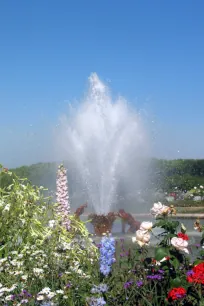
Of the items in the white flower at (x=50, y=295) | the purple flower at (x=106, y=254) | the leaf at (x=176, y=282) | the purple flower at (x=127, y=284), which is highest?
the purple flower at (x=106, y=254)

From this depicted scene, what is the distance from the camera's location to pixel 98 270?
4.54m

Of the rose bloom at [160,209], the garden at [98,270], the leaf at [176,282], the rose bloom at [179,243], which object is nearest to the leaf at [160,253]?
the garden at [98,270]

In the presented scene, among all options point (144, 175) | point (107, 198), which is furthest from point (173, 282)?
point (144, 175)

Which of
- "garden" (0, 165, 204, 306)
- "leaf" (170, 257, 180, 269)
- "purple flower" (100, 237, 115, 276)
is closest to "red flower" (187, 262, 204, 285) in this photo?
"garden" (0, 165, 204, 306)

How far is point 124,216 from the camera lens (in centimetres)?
1123

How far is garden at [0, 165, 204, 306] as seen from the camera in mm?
3678

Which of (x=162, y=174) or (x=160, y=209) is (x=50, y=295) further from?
(x=162, y=174)

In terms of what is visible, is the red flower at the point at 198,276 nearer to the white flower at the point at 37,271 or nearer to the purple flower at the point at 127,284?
the purple flower at the point at 127,284

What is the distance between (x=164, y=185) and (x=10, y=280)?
23270 millimetres

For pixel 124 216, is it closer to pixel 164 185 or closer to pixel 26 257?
pixel 26 257

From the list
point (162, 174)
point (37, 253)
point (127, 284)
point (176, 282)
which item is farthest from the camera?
point (162, 174)

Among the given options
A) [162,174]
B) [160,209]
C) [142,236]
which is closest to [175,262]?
[142,236]

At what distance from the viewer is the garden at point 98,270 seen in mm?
3678

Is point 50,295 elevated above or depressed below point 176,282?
below
